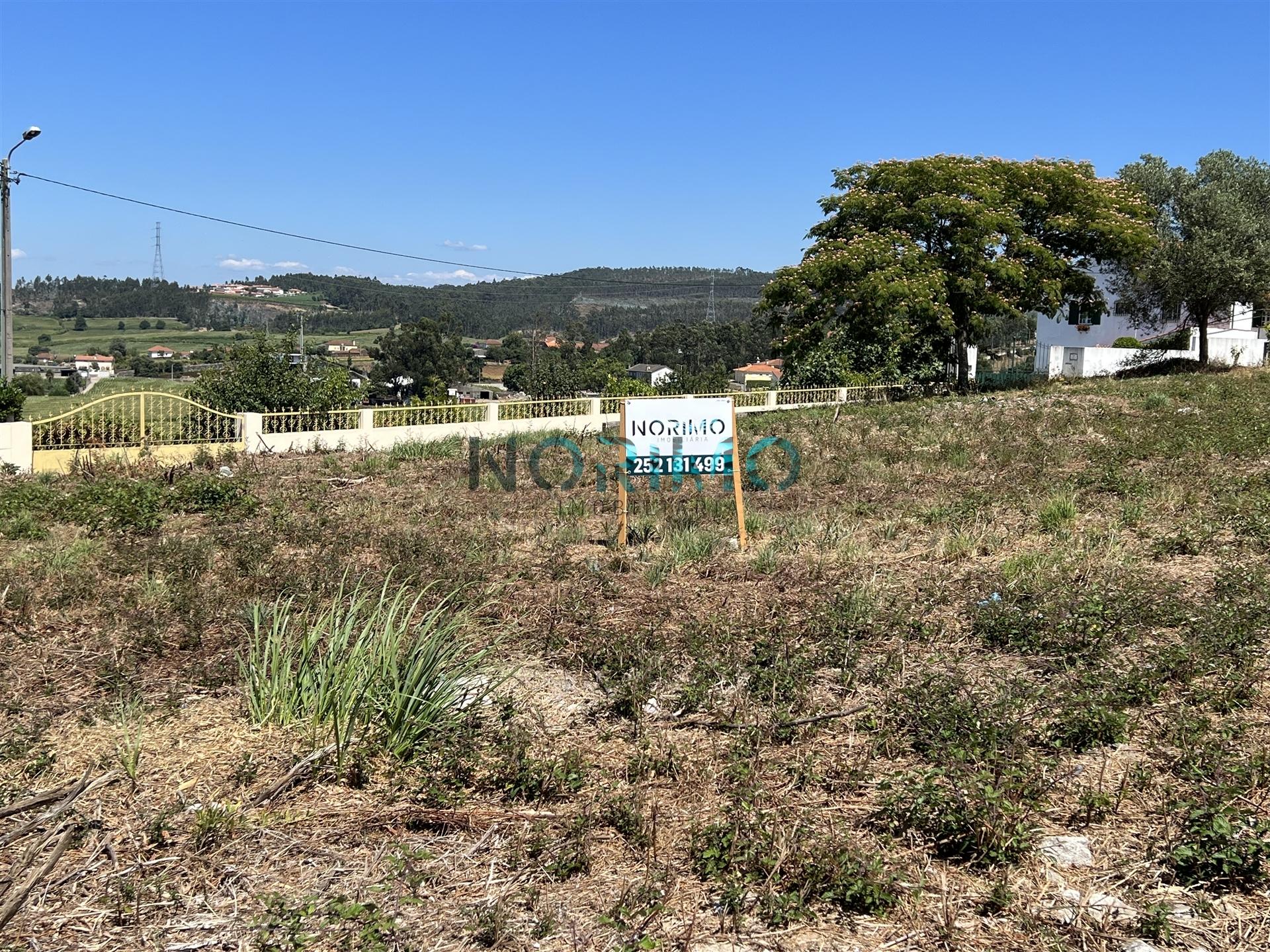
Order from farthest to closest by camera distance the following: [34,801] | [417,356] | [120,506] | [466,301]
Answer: [466,301], [417,356], [120,506], [34,801]

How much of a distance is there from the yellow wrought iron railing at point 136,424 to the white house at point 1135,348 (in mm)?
27447

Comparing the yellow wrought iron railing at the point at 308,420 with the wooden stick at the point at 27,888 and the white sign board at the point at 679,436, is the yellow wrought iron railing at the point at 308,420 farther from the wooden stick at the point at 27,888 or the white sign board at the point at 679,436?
the wooden stick at the point at 27,888

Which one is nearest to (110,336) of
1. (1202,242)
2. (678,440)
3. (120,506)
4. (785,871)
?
(1202,242)

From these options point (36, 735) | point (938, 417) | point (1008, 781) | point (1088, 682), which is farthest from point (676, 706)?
point (938, 417)

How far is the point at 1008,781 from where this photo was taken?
3.95 m

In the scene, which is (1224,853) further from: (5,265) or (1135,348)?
(1135,348)

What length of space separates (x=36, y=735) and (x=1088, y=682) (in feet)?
16.6

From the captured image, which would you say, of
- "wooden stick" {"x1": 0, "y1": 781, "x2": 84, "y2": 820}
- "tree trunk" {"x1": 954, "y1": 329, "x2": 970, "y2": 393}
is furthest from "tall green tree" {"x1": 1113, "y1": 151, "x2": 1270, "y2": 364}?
"wooden stick" {"x1": 0, "y1": 781, "x2": 84, "y2": 820}

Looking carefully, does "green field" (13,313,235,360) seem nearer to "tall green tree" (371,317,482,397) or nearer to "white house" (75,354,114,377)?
"white house" (75,354,114,377)

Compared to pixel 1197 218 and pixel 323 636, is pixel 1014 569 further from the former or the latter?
pixel 1197 218

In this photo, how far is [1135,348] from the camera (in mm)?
38219

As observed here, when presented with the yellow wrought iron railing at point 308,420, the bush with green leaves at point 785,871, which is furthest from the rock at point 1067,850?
the yellow wrought iron railing at point 308,420

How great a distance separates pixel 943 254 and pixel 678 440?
2631 cm

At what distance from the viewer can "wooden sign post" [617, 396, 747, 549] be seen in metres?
8.81
